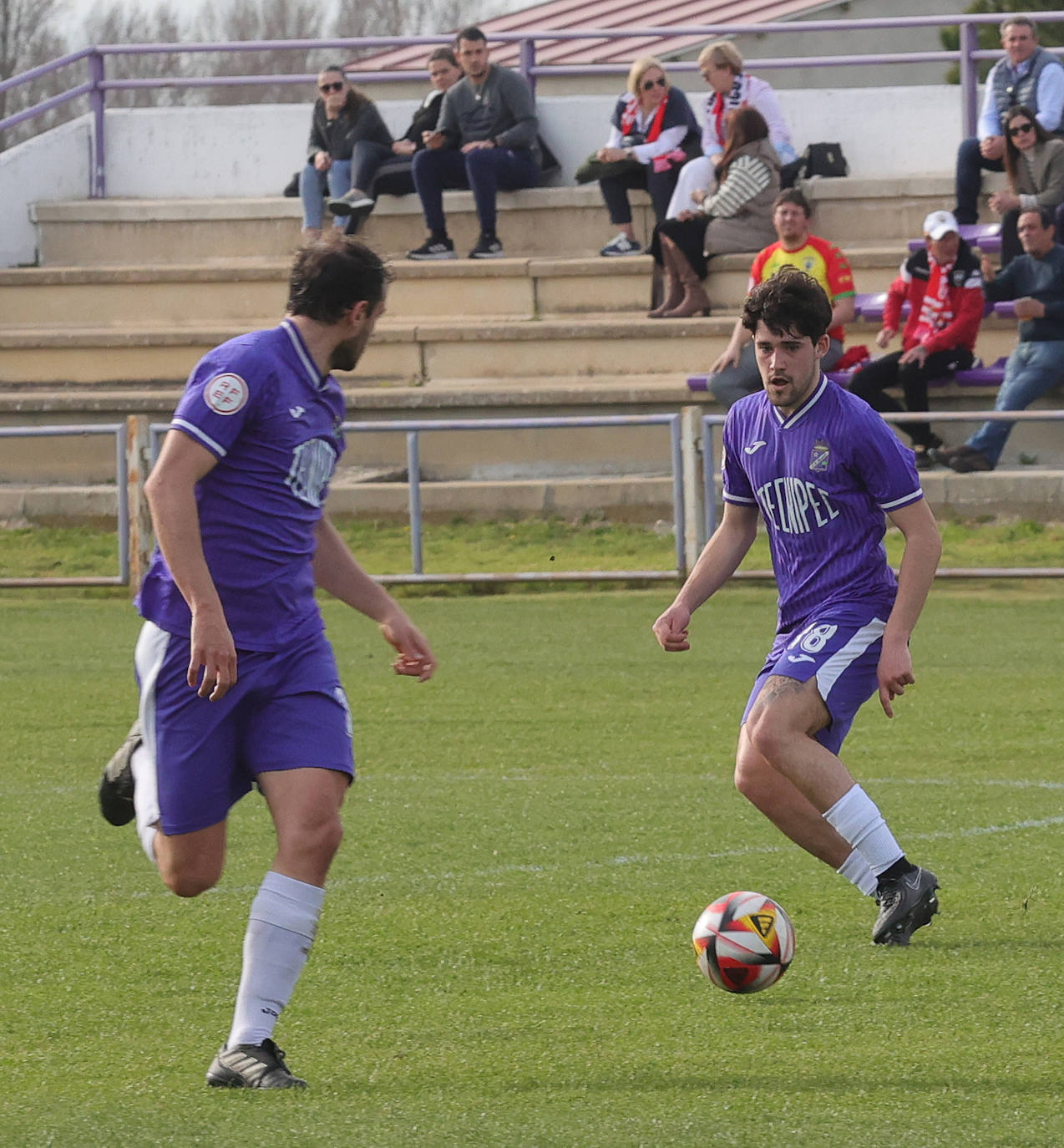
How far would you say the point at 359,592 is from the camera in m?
4.86

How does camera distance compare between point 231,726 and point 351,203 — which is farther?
point 351,203

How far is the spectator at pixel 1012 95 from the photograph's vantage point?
16.0 m

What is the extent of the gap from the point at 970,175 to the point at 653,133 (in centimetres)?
268

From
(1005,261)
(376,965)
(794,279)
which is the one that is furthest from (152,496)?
(1005,261)

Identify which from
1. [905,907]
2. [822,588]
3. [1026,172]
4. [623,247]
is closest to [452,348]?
[623,247]

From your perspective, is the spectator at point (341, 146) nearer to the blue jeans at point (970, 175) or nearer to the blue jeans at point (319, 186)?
the blue jeans at point (319, 186)

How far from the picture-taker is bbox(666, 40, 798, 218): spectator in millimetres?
16156

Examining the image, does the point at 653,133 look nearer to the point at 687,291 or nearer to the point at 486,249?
the point at 687,291

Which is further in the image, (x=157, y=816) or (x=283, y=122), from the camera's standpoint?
(x=283, y=122)

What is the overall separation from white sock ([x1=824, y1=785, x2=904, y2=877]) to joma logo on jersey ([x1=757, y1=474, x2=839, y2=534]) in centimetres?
75

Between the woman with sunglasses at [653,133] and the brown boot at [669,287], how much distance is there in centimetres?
43

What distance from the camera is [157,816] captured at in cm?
456

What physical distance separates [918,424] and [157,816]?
9858 mm

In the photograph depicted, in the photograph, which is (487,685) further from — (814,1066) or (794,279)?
(814,1066)
